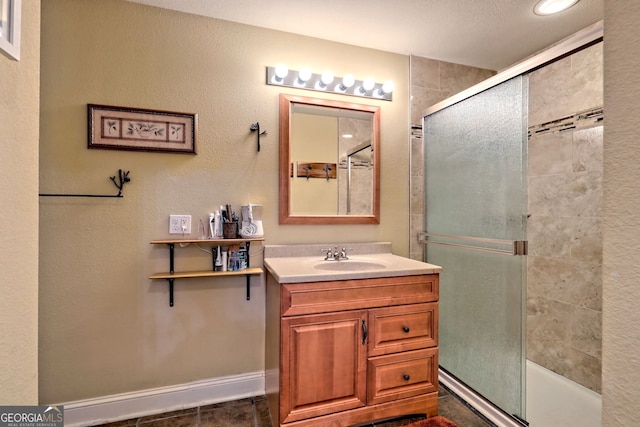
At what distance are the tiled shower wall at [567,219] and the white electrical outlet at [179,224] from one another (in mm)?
2452

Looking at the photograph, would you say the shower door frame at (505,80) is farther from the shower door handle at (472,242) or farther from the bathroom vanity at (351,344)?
the bathroom vanity at (351,344)

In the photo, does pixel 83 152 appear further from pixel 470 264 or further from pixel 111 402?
pixel 470 264

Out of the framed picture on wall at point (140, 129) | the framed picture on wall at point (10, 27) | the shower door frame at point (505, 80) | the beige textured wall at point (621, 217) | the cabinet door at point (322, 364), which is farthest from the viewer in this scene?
the framed picture on wall at point (140, 129)

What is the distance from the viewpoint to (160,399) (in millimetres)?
1803

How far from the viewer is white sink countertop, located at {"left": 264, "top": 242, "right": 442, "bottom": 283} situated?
1.56 metres

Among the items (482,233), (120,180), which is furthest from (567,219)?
(120,180)

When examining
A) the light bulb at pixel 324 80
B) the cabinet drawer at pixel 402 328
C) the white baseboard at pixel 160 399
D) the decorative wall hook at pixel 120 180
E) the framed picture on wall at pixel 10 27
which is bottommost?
the white baseboard at pixel 160 399

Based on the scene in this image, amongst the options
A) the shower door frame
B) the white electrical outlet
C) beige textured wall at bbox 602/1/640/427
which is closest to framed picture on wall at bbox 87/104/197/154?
the white electrical outlet

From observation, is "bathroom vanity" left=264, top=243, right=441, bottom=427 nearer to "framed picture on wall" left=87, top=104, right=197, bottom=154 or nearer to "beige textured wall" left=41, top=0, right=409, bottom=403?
"beige textured wall" left=41, top=0, right=409, bottom=403

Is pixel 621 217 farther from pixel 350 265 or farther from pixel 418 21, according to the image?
pixel 418 21

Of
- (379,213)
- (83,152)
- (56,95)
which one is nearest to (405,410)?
(379,213)

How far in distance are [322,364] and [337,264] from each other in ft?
2.08

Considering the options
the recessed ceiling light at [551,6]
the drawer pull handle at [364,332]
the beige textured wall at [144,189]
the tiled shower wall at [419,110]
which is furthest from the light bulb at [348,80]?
the drawer pull handle at [364,332]

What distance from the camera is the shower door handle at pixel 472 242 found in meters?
1.64
